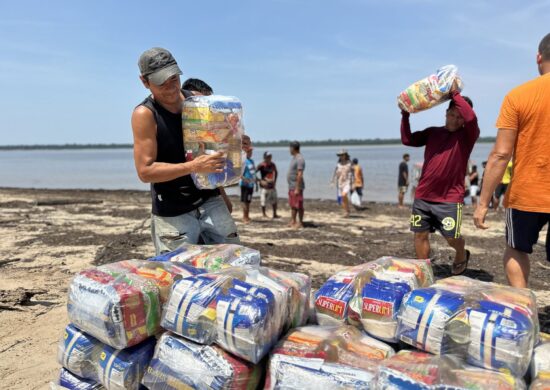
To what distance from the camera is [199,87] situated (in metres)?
3.55

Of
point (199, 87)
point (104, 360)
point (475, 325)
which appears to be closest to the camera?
point (475, 325)

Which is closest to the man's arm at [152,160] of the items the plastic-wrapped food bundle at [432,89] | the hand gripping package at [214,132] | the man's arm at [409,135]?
the hand gripping package at [214,132]

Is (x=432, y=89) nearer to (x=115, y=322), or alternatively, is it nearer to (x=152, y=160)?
(x=152, y=160)

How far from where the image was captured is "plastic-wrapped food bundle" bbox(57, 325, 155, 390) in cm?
237

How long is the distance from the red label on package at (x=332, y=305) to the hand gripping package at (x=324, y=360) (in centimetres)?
23

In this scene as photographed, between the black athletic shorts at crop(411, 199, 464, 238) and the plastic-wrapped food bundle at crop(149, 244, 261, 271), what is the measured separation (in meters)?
2.54

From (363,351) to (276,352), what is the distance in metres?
0.41

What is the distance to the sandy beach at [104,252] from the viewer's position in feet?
12.4

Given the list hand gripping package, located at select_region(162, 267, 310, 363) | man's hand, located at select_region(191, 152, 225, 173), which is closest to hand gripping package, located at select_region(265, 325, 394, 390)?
hand gripping package, located at select_region(162, 267, 310, 363)

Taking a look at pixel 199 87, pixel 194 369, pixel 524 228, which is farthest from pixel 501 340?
pixel 199 87

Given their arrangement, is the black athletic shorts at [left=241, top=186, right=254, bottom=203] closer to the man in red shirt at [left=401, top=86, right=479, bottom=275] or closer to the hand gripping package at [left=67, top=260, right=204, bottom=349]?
the man in red shirt at [left=401, top=86, right=479, bottom=275]

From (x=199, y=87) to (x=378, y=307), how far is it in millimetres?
2199

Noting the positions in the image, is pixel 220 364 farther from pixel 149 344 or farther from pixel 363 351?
pixel 363 351

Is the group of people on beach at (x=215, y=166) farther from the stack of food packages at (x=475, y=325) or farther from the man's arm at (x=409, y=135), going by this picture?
the man's arm at (x=409, y=135)
